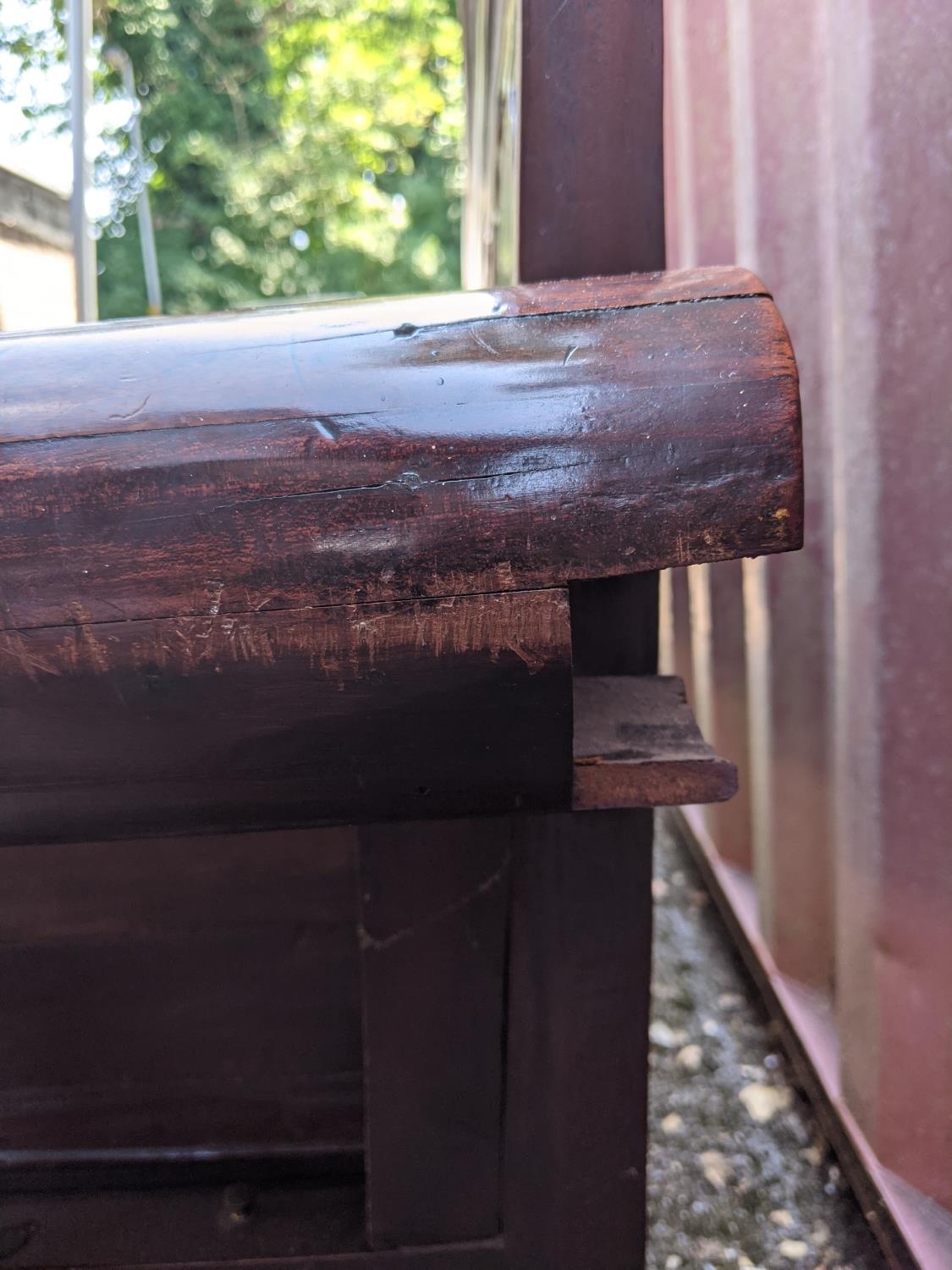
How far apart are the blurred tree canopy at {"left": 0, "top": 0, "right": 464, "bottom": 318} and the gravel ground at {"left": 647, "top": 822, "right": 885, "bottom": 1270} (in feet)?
19.2

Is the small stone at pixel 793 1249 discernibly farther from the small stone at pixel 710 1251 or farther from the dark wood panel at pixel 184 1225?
the dark wood panel at pixel 184 1225

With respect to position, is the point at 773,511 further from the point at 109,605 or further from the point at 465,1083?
the point at 465,1083

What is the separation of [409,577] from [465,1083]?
0.60 metres

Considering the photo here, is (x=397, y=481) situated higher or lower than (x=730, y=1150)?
higher

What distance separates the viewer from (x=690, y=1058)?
1.84 m

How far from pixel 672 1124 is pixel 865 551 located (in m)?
1.15

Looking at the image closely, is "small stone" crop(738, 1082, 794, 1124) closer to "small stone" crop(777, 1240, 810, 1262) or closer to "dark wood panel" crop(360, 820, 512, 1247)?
"small stone" crop(777, 1240, 810, 1262)

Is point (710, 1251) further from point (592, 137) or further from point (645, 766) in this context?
point (592, 137)

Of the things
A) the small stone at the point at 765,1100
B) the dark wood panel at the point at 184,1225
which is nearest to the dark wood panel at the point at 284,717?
the dark wood panel at the point at 184,1225

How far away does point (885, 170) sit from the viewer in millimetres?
1063

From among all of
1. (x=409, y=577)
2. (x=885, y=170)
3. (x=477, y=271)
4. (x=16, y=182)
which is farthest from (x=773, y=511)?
(x=477, y=271)

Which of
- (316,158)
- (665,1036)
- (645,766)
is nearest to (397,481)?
(645,766)

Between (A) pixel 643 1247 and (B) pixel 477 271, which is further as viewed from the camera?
(B) pixel 477 271

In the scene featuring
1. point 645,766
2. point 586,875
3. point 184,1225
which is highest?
point 645,766
